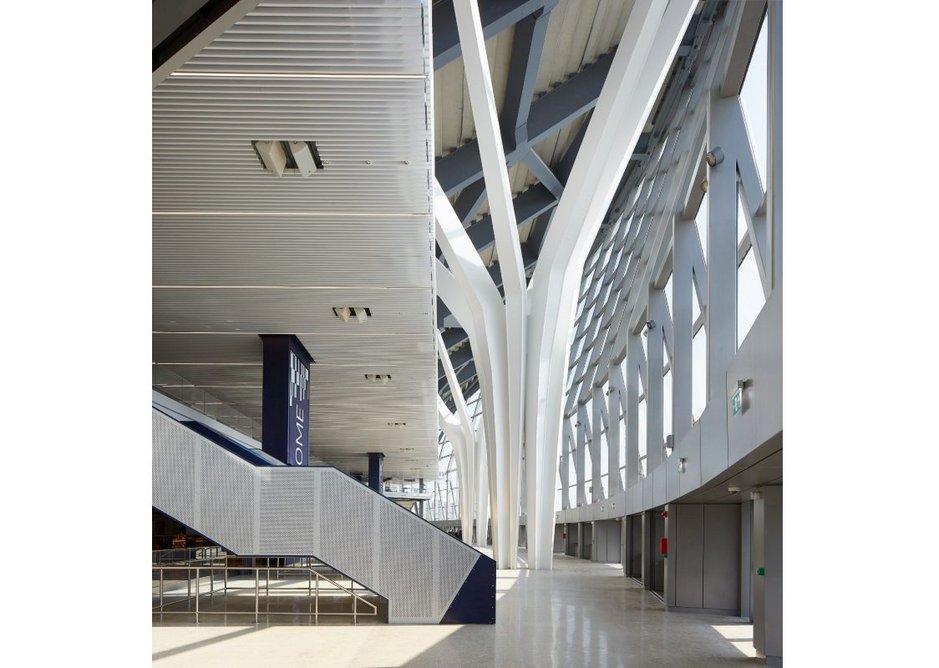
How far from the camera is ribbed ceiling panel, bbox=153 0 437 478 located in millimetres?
7988

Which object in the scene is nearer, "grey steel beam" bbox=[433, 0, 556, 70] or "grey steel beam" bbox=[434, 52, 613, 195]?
"grey steel beam" bbox=[433, 0, 556, 70]

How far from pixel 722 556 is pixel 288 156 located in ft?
38.9

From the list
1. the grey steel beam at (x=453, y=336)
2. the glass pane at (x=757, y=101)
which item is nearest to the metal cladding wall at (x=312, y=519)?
the glass pane at (x=757, y=101)

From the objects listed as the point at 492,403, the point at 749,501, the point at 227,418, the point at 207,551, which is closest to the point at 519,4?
the point at 749,501

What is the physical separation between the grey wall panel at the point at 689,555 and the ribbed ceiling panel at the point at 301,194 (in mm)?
6128

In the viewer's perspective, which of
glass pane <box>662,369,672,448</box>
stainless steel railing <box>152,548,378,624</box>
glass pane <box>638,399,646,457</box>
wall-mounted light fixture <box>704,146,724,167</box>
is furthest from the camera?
glass pane <box>638,399,646,457</box>

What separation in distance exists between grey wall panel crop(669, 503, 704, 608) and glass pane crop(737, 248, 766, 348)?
18.6 ft

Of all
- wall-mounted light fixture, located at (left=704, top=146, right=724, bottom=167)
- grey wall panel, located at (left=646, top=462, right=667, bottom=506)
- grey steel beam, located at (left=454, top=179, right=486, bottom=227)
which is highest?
grey steel beam, located at (left=454, top=179, right=486, bottom=227)

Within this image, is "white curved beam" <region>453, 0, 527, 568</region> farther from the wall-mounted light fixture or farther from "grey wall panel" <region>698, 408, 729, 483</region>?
"grey wall panel" <region>698, 408, 729, 483</region>

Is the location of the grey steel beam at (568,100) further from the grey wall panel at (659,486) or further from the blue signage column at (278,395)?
the grey wall panel at (659,486)

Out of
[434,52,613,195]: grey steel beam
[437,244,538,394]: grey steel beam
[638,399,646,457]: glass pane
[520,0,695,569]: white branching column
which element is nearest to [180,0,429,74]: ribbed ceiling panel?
[520,0,695,569]: white branching column

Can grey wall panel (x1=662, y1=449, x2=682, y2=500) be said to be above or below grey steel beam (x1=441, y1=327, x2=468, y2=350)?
below

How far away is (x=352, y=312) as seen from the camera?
18.3 metres
